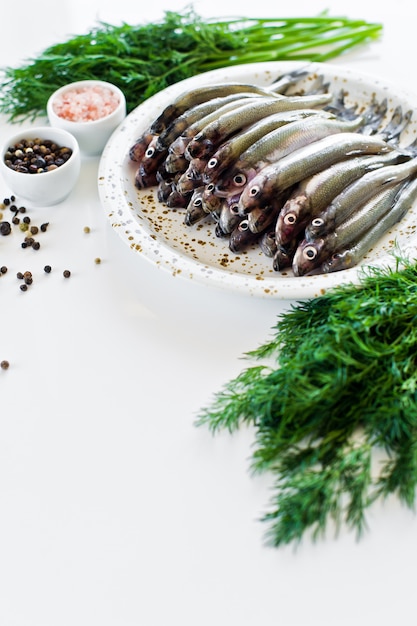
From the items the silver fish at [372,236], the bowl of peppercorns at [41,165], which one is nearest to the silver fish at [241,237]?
the silver fish at [372,236]

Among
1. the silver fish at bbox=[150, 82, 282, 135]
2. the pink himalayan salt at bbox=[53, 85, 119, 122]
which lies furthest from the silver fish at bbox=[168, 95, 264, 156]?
the pink himalayan salt at bbox=[53, 85, 119, 122]

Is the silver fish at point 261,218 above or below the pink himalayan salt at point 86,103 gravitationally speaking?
below

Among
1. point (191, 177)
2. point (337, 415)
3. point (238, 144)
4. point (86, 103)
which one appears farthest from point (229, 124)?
point (337, 415)

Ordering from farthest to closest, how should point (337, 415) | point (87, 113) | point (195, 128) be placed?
point (87, 113) → point (195, 128) → point (337, 415)

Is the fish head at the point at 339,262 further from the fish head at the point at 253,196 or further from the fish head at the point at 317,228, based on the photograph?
the fish head at the point at 253,196

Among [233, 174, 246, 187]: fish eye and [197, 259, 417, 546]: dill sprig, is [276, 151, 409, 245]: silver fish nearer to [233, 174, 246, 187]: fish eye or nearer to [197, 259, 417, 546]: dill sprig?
[233, 174, 246, 187]: fish eye

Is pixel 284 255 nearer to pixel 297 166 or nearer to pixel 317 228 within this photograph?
pixel 317 228

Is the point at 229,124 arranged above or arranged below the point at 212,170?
above
